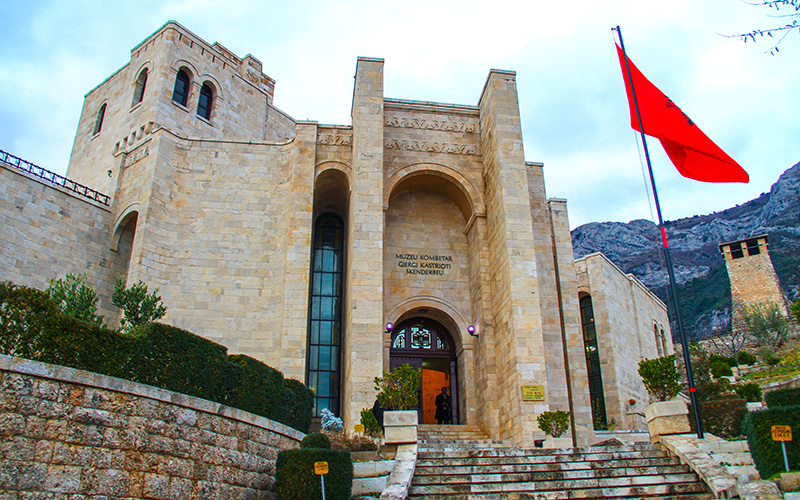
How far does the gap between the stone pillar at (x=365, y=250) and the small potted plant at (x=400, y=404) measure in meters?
1.13

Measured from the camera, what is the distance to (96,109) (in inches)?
999

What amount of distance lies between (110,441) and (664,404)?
8.77 m

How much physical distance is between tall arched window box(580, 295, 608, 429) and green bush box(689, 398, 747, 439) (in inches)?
388

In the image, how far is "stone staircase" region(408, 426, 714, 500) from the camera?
345 inches

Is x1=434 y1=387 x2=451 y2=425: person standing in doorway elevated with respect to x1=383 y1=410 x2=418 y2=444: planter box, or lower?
elevated

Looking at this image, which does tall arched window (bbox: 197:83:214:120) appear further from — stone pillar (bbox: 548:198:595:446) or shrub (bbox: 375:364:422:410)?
shrub (bbox: 375:364:422:410)

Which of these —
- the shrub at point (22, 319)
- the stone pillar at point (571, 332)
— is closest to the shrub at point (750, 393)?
the stone pillar at point (571, 332)

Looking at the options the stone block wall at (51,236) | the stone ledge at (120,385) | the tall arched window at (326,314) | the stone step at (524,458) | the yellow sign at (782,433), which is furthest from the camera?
the tall arched window at (326,314)

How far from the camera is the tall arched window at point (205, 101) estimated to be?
79.8 ft

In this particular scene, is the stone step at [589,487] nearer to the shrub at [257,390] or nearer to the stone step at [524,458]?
the stone step at [524,458]

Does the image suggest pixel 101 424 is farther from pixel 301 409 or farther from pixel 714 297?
pixel 714 297

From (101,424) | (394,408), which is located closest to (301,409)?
(394,408)

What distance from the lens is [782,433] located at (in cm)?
809

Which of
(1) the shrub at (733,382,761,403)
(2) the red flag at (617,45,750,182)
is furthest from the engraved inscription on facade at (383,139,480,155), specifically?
(1) the shrub at (733,382,761,403)
